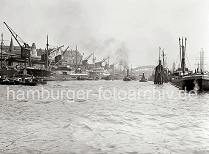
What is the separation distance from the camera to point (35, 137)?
10781 millimetres

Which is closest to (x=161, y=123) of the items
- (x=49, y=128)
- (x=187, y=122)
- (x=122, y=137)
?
(x=187, y=122)

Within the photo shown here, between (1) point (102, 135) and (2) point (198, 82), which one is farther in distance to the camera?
(2) point (198, 82)

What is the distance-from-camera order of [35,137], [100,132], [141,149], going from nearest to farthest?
1. [141,149]
2. [35,137]
3. [100,132]

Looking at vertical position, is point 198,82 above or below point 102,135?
above

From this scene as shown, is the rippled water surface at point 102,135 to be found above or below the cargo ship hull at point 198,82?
below

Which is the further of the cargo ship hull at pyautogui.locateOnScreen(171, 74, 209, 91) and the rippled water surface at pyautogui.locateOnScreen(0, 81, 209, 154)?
the cargo ship hull at pyautogui.locateOnScreen(171, 74, 209, 91)

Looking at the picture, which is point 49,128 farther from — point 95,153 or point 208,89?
point 208,89

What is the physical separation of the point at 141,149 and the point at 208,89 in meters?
36.9

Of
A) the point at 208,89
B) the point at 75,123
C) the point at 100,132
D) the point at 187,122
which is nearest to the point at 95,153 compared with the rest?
the point at 100,132

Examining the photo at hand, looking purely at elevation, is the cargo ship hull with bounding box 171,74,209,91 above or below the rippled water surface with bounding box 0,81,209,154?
above

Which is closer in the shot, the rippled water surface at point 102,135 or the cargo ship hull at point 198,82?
the rippled water surface at point 102,135

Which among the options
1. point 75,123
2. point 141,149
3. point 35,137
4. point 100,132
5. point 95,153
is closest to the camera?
point 95,153

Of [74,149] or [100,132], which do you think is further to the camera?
[100,132]

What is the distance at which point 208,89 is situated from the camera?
4219 centimetres
